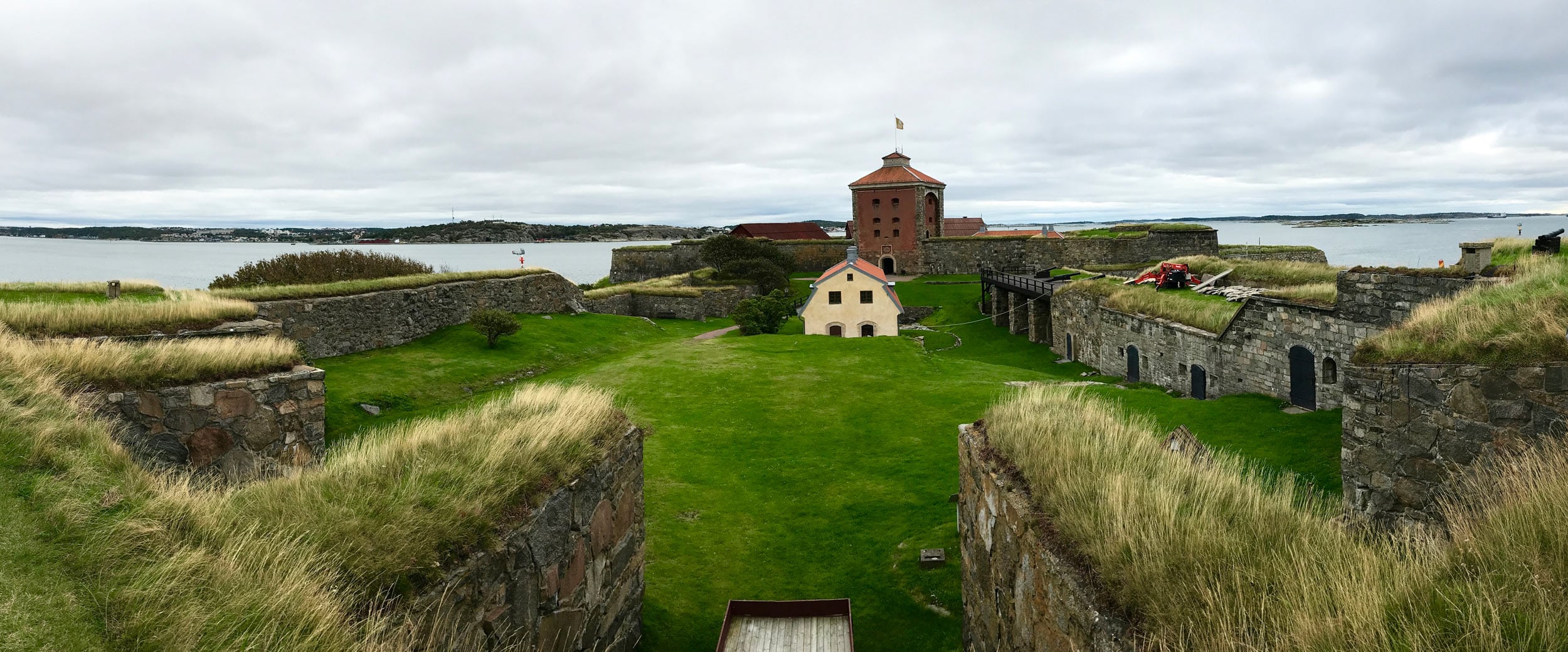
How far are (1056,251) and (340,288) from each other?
154 feet

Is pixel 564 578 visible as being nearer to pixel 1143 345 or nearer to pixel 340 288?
pixel 340 288

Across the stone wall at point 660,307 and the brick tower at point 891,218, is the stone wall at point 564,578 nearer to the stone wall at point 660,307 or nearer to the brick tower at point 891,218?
the stone wall at point 660,307

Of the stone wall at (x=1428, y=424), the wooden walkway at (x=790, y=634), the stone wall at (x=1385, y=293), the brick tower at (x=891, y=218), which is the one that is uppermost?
the brick tower at (x=891, y=218)

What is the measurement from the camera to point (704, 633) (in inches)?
330

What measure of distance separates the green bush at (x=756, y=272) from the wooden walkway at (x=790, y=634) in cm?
4166

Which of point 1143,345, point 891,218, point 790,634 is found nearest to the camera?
point 790,634

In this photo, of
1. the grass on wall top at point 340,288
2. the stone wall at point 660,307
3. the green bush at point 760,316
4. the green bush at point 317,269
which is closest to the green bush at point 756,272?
the stone wall at point 660,307

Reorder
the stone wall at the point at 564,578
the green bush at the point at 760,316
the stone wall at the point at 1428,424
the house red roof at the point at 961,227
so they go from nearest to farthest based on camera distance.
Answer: the stone wall at the point at 564,578, the stone wall at the point at 1428,424, the green bush at the point at 760,316, the house red roof at the point at 961,227

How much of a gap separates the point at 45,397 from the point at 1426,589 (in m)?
8.18

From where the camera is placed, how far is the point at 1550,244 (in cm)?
1348

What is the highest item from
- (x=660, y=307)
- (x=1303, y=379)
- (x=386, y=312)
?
(x=386, y=312)

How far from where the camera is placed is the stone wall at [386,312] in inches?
670

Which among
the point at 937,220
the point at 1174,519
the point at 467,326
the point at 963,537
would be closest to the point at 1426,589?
the point at 1174,519

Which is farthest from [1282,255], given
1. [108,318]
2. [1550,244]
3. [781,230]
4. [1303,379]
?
[108,318]
